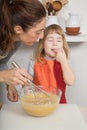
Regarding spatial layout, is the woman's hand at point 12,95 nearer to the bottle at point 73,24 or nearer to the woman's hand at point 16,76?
the woman's hand at point 16,76

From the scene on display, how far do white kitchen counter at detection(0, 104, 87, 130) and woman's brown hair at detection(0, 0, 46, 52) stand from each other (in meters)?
0.39

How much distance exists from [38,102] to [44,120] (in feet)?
0.29

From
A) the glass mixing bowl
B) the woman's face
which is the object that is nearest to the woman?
the woman's face

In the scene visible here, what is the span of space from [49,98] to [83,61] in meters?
1.11

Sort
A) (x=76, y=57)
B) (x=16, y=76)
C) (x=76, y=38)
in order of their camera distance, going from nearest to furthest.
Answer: (x=16, y=76) → (x=76, y=38) → (x=76, y=57)

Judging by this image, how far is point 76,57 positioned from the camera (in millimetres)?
2221

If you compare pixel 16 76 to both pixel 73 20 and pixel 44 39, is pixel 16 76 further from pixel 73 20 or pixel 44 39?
pixel 73 20

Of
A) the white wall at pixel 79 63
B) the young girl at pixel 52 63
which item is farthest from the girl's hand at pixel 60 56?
the white wall at pixel 79 63

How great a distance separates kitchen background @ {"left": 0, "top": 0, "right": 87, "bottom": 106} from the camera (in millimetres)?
2100

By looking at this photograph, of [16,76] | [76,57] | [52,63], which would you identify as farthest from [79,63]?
[16,76]

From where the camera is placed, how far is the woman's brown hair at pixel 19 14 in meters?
1.17

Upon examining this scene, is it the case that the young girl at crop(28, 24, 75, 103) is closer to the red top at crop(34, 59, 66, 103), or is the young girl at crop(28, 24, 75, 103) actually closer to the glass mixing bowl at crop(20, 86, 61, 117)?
the red top at crop(34, 59, 66, 103)

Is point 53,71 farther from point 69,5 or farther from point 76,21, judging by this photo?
point 69,5

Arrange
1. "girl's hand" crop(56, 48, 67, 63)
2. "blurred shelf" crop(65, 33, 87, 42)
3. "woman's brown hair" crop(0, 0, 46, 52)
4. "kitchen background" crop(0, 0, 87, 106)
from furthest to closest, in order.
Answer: "kitchen background" crop(0, 0, 87, 106) < "blurred shelf" crop(65, 33, 87, 42) < "girl's hand" crop(56, 48, 67, 63) < "woman's brown hair" crop(0, 0, 46, 52)
